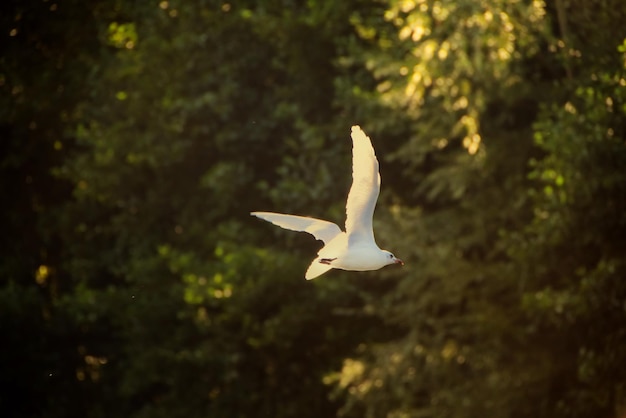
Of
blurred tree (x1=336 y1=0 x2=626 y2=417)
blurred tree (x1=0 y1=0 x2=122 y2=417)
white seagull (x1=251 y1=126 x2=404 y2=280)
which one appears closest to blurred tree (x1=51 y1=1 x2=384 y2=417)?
blurred tree (x1=0 y1=0 x2=122 y2=417)

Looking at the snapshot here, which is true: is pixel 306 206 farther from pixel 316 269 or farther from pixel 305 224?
pixel 316 269

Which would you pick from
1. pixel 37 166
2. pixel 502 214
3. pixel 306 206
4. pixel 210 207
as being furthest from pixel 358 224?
pixel 37 166

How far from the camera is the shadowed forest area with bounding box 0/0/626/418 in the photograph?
1535 centimetres

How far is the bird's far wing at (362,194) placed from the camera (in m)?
8.98

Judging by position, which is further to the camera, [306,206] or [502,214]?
[306,206]

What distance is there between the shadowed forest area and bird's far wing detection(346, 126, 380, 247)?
5.82 m

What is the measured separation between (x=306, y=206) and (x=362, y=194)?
9749mm

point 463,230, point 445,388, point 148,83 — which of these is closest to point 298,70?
point 148,83

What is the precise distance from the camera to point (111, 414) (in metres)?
20.7

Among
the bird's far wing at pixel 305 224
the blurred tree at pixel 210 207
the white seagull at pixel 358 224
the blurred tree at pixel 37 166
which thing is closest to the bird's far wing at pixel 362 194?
the white seagull at pixel 358 224

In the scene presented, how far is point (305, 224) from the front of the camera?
924 cm

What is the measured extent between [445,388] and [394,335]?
2.04 m

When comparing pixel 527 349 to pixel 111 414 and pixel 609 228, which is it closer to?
pixel 609 228

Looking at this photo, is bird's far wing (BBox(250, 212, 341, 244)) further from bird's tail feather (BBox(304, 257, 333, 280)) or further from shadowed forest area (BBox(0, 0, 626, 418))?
shadowed forest area (BBox(0, 0, 626, 418))
